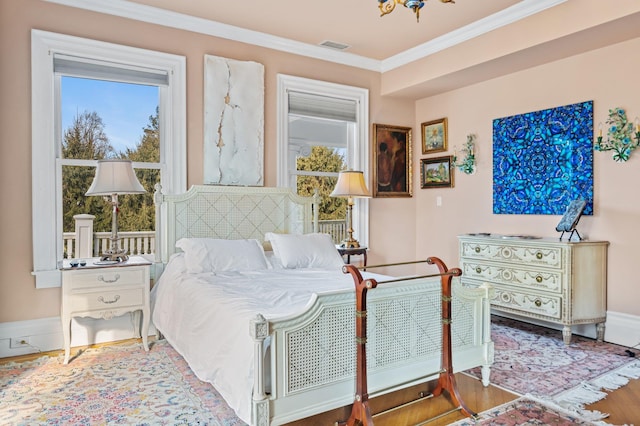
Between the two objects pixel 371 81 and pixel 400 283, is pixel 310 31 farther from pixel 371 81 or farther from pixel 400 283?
pixel 400 283

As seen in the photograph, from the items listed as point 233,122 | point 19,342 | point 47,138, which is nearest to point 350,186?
point 233,122

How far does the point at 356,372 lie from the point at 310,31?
3475mm

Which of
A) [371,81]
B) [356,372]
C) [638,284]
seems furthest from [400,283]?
[371,81]

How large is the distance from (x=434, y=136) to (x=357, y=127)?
38.9 inches

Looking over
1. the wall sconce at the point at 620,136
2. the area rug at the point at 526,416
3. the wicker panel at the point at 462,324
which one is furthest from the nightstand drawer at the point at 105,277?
the wall sconce at the point at 620,136

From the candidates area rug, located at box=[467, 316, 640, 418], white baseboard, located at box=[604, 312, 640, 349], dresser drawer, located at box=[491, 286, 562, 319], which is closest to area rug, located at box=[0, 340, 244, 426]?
area rug, located at box=[467, 316, 640, 418]

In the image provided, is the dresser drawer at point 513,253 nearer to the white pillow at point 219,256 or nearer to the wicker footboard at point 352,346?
the wicker footboard at point 352,346

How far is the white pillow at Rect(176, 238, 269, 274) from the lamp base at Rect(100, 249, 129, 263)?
1.49 feet

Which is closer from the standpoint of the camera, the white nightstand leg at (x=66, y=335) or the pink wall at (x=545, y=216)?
the white nightstand leg at (x=66, y=335)

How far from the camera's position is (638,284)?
379cm

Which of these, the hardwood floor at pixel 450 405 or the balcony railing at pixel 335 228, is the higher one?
the balcony railing at pixel 335 228

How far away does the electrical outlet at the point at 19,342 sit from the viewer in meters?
3.58

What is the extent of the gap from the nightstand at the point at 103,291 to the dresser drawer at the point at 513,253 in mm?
3122

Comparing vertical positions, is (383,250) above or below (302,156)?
below
